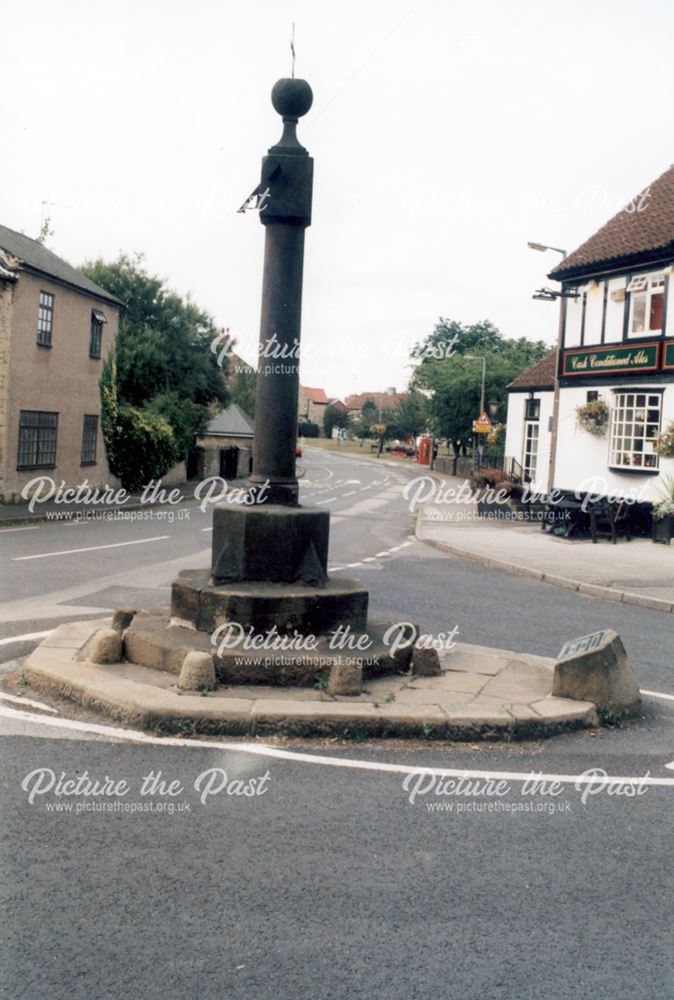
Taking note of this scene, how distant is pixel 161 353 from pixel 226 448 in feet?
38.1

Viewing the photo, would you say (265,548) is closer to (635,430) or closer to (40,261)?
(635,430)

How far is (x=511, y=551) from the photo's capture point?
59.9 ft

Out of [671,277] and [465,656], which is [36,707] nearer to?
[465,656]

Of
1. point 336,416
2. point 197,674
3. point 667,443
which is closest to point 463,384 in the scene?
point 667,443

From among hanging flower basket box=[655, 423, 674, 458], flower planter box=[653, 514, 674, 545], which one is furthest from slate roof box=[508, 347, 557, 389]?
flower planter box=[653, 514, 674, 545]

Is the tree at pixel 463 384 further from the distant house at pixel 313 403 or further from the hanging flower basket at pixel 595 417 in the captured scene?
the distant house at pixel 313 403

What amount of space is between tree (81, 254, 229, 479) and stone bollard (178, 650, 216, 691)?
29.7 m

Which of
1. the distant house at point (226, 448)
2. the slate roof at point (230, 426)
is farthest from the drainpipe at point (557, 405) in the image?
the slate roof at point (230, 426)

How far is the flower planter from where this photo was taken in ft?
66.2

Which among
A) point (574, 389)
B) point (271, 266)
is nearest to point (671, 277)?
point (574, 389)

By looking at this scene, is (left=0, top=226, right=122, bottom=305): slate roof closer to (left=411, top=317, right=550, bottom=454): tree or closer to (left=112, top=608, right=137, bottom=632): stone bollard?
(left=112, top=608, right=137, bottom=632): stone bollard

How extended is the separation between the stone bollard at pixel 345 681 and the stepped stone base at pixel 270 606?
2.41 feet

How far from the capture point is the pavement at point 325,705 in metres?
5.86

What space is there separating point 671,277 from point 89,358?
59.7 ft
